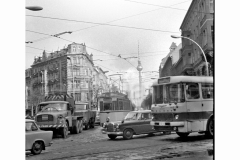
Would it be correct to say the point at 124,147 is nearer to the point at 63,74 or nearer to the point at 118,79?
the point at 118,79

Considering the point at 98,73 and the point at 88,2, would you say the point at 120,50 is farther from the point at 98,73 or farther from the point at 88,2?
→ the point at 88,2

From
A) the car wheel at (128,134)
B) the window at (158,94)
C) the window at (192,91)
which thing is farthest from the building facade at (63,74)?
the window at (192,91)

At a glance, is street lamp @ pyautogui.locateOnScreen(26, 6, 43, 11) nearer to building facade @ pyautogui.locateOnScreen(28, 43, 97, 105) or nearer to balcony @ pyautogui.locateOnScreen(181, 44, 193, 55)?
building facade @ pyautogui.locateOnScreen(28, 43, 97, 105)

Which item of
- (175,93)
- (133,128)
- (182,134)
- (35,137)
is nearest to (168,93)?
(175,93)

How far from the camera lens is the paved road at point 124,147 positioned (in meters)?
4.09

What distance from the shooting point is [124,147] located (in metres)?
4.47

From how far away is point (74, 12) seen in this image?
14.6 ft

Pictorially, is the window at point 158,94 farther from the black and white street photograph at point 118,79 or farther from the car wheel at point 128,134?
the car wheel at point 128,134

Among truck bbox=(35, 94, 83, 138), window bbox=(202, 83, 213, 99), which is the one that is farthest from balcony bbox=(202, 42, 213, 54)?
truck bbox=(35, 94, 83, 138)

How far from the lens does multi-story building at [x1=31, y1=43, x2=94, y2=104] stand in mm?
4121

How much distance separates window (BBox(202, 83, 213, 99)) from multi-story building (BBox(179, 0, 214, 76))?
0.19 m
